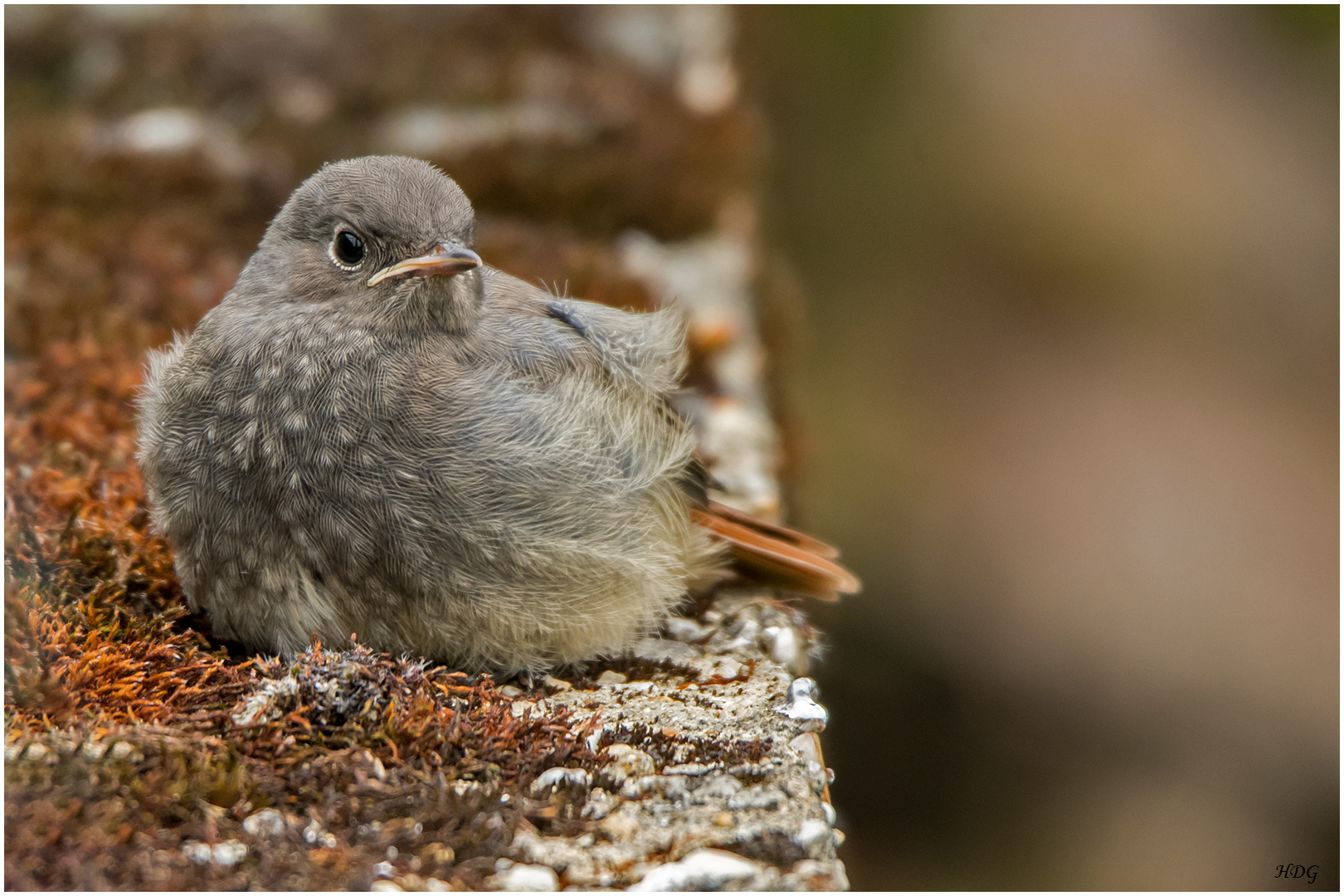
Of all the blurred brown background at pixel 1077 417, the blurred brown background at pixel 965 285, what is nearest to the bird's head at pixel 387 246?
the blurred brown background at pixel 965 285

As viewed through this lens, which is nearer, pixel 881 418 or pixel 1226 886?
pixel 1226 886

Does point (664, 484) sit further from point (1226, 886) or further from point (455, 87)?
point (1226, 886)

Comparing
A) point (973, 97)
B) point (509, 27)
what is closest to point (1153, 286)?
point (973, 97)

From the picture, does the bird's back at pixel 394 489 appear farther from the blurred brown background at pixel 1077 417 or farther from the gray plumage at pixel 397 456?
the blurred brown background at pixel 1077 417

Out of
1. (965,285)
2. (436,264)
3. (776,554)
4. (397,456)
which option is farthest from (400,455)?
(965,285)

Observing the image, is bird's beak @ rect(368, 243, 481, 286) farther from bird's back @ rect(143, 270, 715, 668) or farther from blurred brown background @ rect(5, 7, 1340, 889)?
blurred brown background @ rect(5, 7, 1340, 889)
